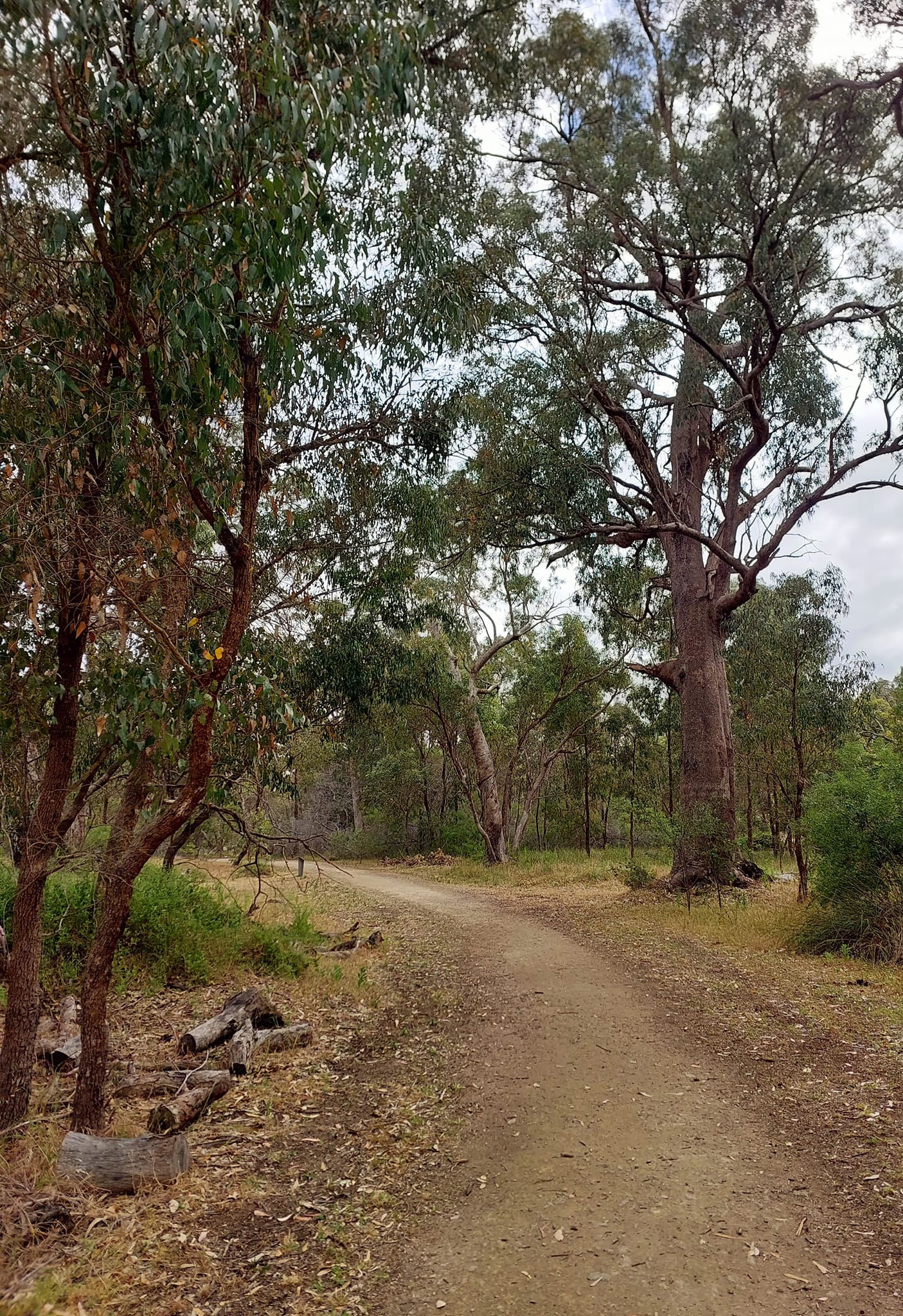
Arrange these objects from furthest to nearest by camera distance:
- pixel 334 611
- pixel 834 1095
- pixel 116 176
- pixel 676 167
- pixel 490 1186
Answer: pixel 334 611
pixel 676 167
pixel 834 1095
pixel 490 1186
pixel 116 176

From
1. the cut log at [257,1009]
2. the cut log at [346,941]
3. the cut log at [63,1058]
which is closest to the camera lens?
the cut log at [63,1058]

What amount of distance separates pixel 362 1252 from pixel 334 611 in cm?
901

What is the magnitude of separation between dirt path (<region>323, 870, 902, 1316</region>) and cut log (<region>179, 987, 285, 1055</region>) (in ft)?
5.71

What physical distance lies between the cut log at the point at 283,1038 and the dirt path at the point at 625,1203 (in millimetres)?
1359

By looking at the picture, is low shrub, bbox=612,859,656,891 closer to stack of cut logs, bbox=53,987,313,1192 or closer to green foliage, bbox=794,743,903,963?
green foliage, bbox=794,743,903,963

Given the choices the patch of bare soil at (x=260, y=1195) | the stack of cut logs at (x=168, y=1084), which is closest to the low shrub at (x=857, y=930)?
the patch of bare soil at (x=260, y=1195)

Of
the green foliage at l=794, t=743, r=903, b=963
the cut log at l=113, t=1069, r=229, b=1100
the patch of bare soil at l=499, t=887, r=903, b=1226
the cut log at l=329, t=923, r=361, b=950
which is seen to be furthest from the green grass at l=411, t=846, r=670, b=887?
the cut log at l=113, t=1069, r=229, b=1100

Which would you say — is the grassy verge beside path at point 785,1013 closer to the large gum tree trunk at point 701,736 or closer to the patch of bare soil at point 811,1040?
the patch of bare soil at point 811,1040

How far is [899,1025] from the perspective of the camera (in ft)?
19.2

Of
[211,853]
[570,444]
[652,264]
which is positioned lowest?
[211,853]

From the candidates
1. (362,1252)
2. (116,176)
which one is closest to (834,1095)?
(362,1252)

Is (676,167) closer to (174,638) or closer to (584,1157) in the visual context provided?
(174,638)

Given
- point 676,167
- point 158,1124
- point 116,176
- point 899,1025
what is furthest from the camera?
point 676,167

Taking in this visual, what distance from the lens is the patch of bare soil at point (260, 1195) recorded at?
10.3ft
